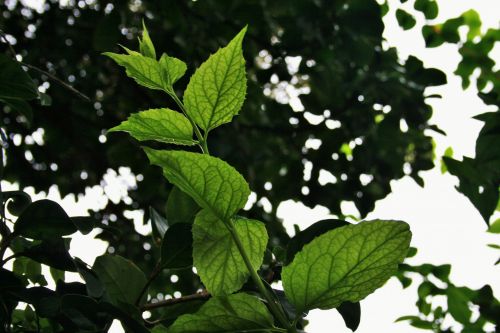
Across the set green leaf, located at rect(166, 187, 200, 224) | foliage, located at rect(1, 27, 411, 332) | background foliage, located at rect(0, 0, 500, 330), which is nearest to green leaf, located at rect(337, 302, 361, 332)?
foliage, located at rect(1, 27, 411, 332)

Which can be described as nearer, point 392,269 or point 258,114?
point 392,269

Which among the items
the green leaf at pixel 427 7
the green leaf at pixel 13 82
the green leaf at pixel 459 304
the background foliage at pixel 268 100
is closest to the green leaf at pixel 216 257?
the green leaf at pixel 13 82

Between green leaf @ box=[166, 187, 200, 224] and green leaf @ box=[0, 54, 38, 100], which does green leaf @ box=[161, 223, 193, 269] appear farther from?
green leaf @ box=[0, 54, 38, 100]

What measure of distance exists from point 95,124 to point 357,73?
31.1 inches

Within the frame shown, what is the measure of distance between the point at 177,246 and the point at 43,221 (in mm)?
121

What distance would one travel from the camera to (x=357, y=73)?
1454mm

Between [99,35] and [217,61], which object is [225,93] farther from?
[99,35]

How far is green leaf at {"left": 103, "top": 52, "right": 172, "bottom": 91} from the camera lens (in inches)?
14.0

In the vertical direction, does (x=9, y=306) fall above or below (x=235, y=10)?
below

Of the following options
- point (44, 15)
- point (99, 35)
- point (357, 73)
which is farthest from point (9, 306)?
point (44, 15)

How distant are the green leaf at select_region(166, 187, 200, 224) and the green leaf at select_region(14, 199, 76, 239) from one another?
0.31 ft

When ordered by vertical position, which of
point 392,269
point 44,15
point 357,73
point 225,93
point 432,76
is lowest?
point 392,269

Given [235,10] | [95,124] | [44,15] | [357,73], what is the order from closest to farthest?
[235,10] < [357,73] < [95,124] < [44,15]

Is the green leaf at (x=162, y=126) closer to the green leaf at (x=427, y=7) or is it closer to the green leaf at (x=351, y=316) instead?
the green leaf at (x=351, y=316)
